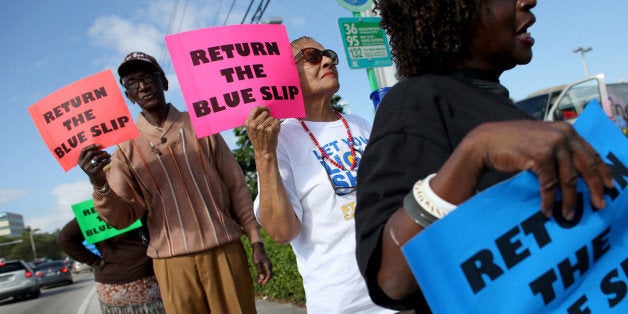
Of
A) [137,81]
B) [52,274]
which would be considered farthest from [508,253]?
[52,274]

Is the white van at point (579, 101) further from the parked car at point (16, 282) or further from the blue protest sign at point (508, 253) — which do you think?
the parked car at point (16, 282)

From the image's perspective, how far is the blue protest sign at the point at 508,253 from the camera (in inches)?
31.9

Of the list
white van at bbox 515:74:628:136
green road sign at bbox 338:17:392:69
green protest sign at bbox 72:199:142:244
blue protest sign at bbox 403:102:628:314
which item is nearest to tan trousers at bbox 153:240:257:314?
green protest sign at bbox 72:199:142:244

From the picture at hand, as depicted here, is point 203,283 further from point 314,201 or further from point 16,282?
point 16,282

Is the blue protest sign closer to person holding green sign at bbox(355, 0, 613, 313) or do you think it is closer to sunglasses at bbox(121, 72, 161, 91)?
person holding green sign at bbox(355, 0, 613, 313)

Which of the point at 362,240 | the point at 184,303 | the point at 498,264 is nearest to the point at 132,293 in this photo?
the point at 184,303

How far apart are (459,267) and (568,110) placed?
31.7ft

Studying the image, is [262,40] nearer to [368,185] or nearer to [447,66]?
[447,66]

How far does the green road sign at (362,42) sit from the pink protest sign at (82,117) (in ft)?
7.52

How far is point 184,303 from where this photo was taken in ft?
8.13

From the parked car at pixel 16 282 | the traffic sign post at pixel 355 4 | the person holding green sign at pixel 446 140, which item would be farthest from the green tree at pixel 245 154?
the person holding green sign at pixel 446 140

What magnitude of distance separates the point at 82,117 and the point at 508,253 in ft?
8.20

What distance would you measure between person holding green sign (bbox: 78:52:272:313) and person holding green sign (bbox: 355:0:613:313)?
5.46 feet

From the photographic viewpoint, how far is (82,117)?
2.69 meters
